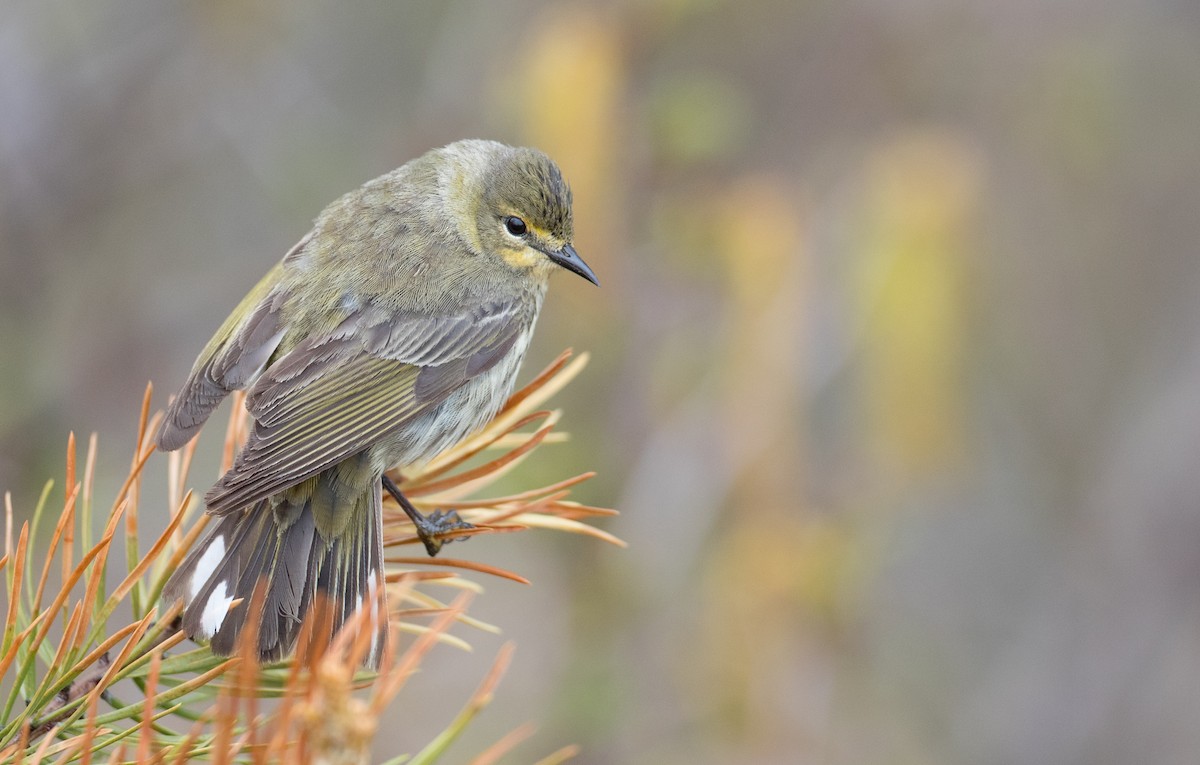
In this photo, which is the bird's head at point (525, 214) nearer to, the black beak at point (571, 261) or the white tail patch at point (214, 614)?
the black beak at point (571, 261)

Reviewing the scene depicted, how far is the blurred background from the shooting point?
5.16 meters

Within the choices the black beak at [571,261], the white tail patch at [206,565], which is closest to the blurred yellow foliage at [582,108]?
the black beak at [571,261]

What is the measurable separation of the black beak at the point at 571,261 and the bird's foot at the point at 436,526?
117cm

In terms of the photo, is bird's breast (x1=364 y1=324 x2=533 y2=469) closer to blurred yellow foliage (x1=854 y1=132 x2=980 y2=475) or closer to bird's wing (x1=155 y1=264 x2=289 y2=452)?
bird's wing (x1=155 y1=264 x2=289 y2=452)

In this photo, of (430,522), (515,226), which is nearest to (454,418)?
(430,522)

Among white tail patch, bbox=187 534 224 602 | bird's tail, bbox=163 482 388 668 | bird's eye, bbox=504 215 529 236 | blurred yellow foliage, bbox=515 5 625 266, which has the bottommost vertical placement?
bird's tail, bbox=163 482 388 668

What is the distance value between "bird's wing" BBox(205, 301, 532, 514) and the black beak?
0.21 m

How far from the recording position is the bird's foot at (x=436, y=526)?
2.56 m

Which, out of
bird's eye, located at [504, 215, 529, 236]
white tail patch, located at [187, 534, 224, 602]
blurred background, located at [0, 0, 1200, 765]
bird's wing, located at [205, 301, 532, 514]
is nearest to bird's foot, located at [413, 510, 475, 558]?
bird's wing, located at [205, 301, 532, 514]

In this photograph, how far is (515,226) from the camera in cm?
392

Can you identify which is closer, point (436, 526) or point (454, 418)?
point (436, 526)

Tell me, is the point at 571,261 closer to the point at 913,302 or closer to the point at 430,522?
the point at 430,522

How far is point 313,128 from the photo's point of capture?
6816 millimetres

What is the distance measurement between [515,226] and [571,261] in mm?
227
